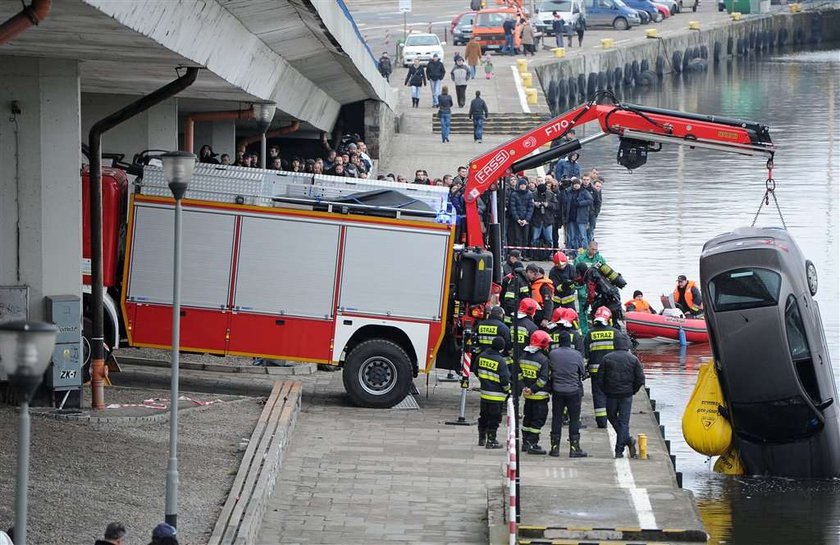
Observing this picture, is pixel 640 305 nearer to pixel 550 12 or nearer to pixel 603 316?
pixel 603 316

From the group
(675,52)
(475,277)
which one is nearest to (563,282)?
(475,277)

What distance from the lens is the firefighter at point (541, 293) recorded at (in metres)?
22.3

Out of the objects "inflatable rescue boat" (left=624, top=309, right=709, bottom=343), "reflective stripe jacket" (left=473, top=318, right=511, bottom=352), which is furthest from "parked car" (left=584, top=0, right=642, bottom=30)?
"reflective stripe jacket" (left=473, top=318, right=511, bottom=352)

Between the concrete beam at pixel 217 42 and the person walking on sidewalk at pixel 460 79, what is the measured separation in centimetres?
1851

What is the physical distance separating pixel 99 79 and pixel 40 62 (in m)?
4.14

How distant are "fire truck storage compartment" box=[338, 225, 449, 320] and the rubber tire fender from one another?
63.3m

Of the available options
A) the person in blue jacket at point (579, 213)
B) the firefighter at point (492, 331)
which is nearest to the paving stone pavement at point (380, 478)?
the firefighter at point (492, 331)

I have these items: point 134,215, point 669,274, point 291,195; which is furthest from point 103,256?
point 669,274

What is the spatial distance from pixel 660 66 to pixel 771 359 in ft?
212

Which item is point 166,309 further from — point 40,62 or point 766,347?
point 766,347

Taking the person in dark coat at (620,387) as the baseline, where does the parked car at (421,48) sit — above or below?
above

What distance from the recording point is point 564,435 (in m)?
19.6

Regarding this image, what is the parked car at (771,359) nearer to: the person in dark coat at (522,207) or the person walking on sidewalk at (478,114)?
the person in dark coat at (522,207)

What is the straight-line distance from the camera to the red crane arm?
22953 millimetres
